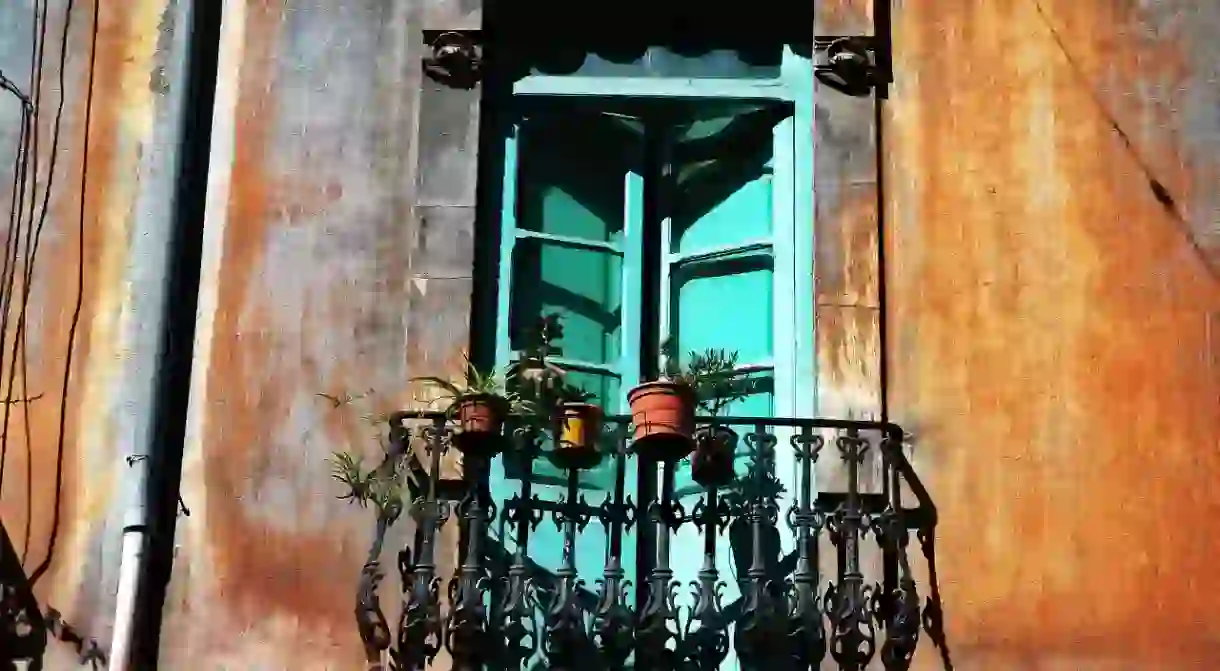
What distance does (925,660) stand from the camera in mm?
7445

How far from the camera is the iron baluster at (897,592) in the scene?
7332 millimetres

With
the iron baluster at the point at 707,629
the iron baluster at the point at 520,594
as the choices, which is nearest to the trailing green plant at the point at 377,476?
the iron baluster at the point at 520,594

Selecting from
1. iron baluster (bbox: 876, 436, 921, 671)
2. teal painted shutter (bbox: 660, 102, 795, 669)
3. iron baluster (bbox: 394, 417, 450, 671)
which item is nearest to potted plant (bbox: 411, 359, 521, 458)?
iron baluster (bbox: 394, 417, 450, 671)

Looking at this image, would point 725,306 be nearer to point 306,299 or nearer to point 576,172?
point 576,172

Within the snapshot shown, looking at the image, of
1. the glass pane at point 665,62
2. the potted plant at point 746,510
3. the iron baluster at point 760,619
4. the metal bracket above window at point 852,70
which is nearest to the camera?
the iron baluster at point 760,619

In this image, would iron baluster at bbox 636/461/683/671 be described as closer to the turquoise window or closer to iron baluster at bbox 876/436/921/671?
the turquoise window

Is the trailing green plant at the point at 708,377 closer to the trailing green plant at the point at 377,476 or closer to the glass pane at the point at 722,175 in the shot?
the glass pane at the point at 722,175

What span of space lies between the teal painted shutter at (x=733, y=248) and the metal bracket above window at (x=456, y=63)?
3.04 ft

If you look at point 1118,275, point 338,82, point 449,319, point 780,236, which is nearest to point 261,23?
point 338,82

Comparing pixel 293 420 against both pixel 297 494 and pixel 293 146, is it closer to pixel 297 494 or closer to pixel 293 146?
pixel 297 494

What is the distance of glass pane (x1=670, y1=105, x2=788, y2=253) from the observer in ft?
28.0

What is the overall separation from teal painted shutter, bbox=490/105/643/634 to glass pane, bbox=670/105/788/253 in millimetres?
191

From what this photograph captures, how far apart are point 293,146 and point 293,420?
125 cm

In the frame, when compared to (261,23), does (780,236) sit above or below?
below
